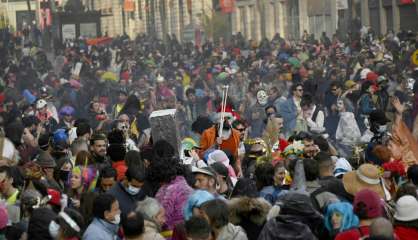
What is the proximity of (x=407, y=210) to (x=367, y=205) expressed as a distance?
442mm

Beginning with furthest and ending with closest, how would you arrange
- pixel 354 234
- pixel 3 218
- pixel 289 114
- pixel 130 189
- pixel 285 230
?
pixel 289 114
pixel 130 189
pixel 3 218
pixel 285 230
pixel 354 234

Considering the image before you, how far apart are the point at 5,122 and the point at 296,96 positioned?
4.13 metres

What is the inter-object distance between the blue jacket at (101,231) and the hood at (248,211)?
2.63 feet

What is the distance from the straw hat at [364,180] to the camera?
429 inches

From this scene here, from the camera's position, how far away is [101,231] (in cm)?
989

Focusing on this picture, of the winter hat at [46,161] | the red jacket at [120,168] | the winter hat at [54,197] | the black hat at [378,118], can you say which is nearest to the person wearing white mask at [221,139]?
the black hat at [378,118]

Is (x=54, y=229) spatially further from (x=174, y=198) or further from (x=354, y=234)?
(x=354, y=234)

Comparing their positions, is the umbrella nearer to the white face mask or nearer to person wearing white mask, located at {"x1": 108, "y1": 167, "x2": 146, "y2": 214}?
the white face mask

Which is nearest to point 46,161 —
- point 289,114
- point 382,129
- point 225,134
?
point 225,134

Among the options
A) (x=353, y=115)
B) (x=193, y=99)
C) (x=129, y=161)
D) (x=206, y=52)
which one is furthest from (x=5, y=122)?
(x=206, y=52)

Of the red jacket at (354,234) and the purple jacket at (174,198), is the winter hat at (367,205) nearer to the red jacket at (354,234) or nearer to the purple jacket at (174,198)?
the red jacket at (354,234)

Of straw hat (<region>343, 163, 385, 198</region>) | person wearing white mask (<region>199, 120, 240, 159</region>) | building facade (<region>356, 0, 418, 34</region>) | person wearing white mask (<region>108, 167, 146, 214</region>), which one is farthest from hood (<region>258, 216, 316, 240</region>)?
building facade (<region>356, 0, 418, 34</region>)

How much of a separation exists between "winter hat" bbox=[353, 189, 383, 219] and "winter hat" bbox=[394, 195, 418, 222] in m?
0.32

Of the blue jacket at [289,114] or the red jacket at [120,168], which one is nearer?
the red jacket at [120,168]
